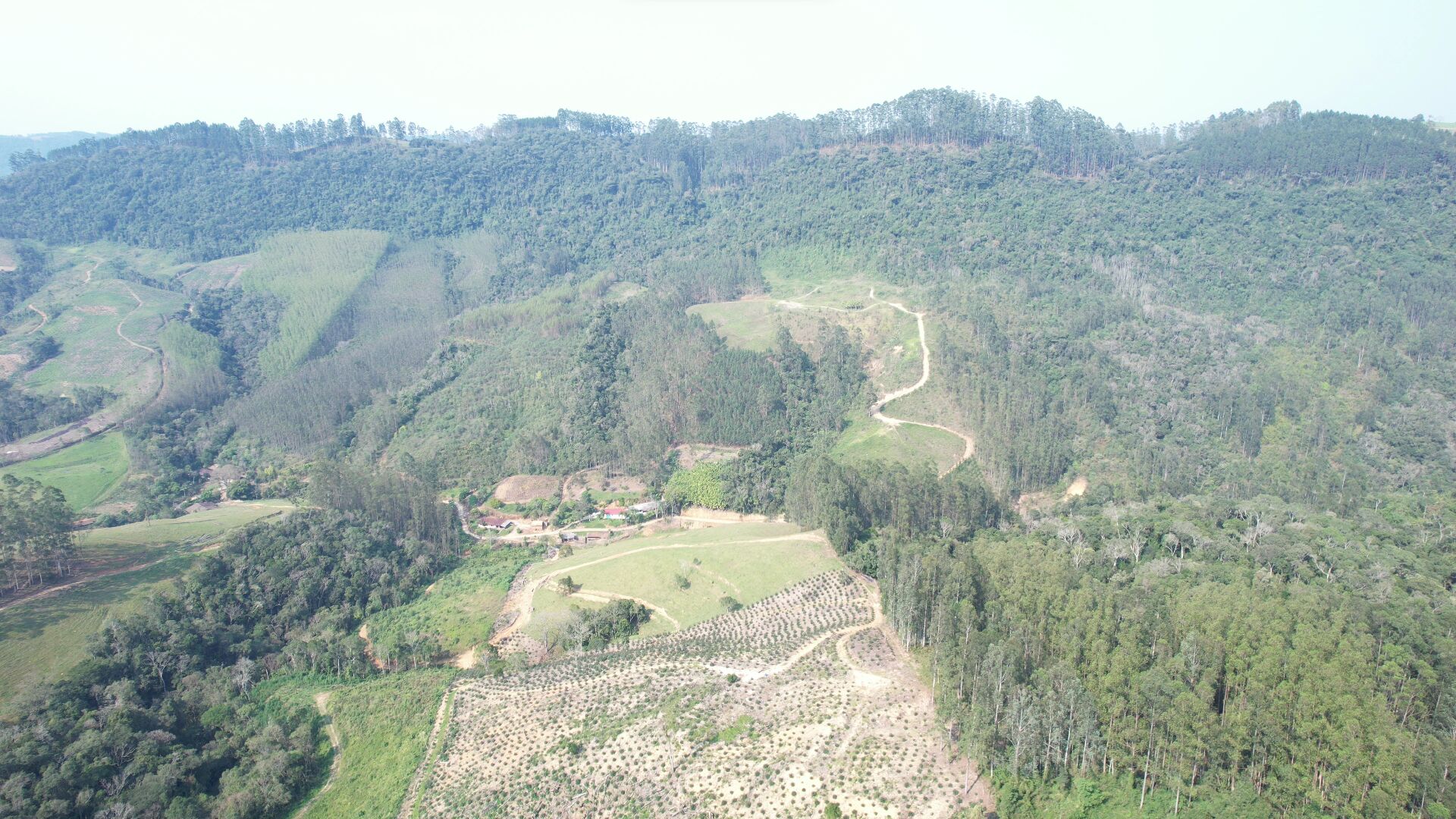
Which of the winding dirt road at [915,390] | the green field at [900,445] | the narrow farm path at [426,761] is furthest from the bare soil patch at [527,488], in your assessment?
the narrow farm path at [426,761]

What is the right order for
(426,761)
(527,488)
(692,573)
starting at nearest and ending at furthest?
(426,761), (692,573), (527,488)

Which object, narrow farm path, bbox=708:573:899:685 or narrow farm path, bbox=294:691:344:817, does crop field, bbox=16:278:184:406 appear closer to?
narrow farm path, bbox=294:691:344:817

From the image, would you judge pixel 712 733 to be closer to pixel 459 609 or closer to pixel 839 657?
pixel 839 657

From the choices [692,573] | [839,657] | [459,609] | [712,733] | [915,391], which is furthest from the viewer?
[915,391]

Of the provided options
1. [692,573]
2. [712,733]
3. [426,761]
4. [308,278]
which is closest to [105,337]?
[308,278]

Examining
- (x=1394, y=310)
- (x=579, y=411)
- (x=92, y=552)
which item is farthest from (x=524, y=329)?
(x=1394, y=310)

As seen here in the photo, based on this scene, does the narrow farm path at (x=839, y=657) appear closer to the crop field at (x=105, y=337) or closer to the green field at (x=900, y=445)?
the green field at (x=900, y=445)

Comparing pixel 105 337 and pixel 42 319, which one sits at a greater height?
pixel 42 319
